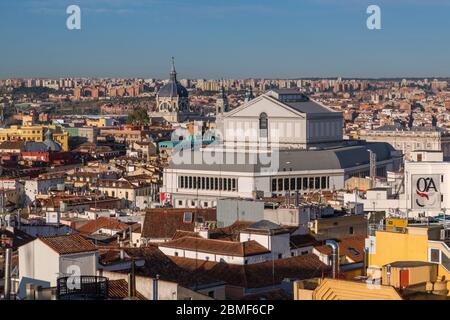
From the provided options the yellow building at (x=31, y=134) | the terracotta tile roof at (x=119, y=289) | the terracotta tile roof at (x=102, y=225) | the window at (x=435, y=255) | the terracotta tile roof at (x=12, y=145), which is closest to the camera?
the terracotta tile roof at (x=119, y=289)

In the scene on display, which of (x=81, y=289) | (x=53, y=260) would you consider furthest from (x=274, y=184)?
(x=81, y=289)

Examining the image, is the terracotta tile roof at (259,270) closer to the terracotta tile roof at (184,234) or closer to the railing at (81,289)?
the terracotta tile roof at (184,234)

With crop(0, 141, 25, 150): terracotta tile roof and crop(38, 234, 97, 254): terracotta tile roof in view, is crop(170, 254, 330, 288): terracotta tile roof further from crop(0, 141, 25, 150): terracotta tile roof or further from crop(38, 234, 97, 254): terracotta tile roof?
crop(0, 141, 25, 150): terracotta tile roof

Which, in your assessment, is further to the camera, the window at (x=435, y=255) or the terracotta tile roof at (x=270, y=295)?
the terracotta tile roof at (x=270, y=295)

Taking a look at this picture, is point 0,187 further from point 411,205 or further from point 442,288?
point 442,288

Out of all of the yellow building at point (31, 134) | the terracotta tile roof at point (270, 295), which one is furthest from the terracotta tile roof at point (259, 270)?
the yellow building at point (31, 134)

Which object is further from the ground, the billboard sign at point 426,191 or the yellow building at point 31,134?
the billboard sign at point 426,191

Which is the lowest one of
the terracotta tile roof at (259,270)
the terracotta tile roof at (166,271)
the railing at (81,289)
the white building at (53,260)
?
the terracotta tile roof at (259,270)
